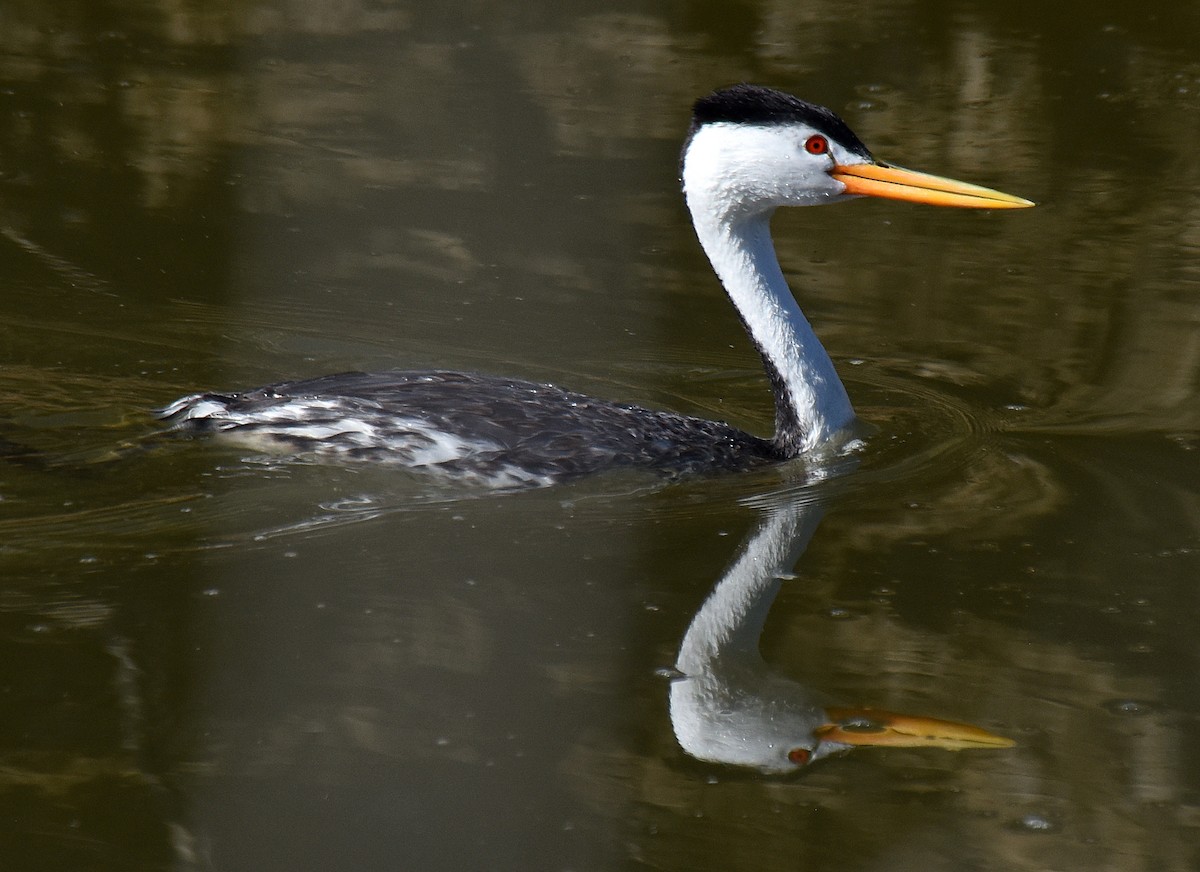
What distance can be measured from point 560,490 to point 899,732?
1.77 meters

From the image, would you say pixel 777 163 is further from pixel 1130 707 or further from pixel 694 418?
pixel 1130 707

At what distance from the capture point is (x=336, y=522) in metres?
5.38

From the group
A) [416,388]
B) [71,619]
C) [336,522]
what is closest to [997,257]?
[416,388]

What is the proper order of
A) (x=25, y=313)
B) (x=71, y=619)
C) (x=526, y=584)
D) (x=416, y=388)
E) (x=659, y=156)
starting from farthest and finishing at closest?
Answer: (x=659, y=156), (x=25, y=313), (x=416, y=388), (x=526, y=584), (x=71, y=619)

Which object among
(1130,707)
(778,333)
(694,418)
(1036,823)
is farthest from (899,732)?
(778,333)

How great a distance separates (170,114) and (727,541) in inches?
232

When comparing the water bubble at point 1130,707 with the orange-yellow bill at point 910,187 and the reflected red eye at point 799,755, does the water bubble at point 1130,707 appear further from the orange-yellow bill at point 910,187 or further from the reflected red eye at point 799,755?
the orange-yellow bill at point 910,187

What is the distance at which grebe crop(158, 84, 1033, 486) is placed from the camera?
5680 millimetres

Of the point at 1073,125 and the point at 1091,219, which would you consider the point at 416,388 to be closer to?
the point at 1091,219

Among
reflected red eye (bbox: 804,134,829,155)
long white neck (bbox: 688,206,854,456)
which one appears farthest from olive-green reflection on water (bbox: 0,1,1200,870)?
reflected red eye (bbox: 804,134,829,155)

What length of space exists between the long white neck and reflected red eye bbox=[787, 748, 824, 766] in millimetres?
2110

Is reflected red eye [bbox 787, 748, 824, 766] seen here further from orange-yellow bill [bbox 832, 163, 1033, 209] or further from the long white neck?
orange-yellow bill [bbox 832, 163, 1033, 209]

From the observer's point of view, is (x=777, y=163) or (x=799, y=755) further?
(x=777, y=163)

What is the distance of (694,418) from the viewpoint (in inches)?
241
